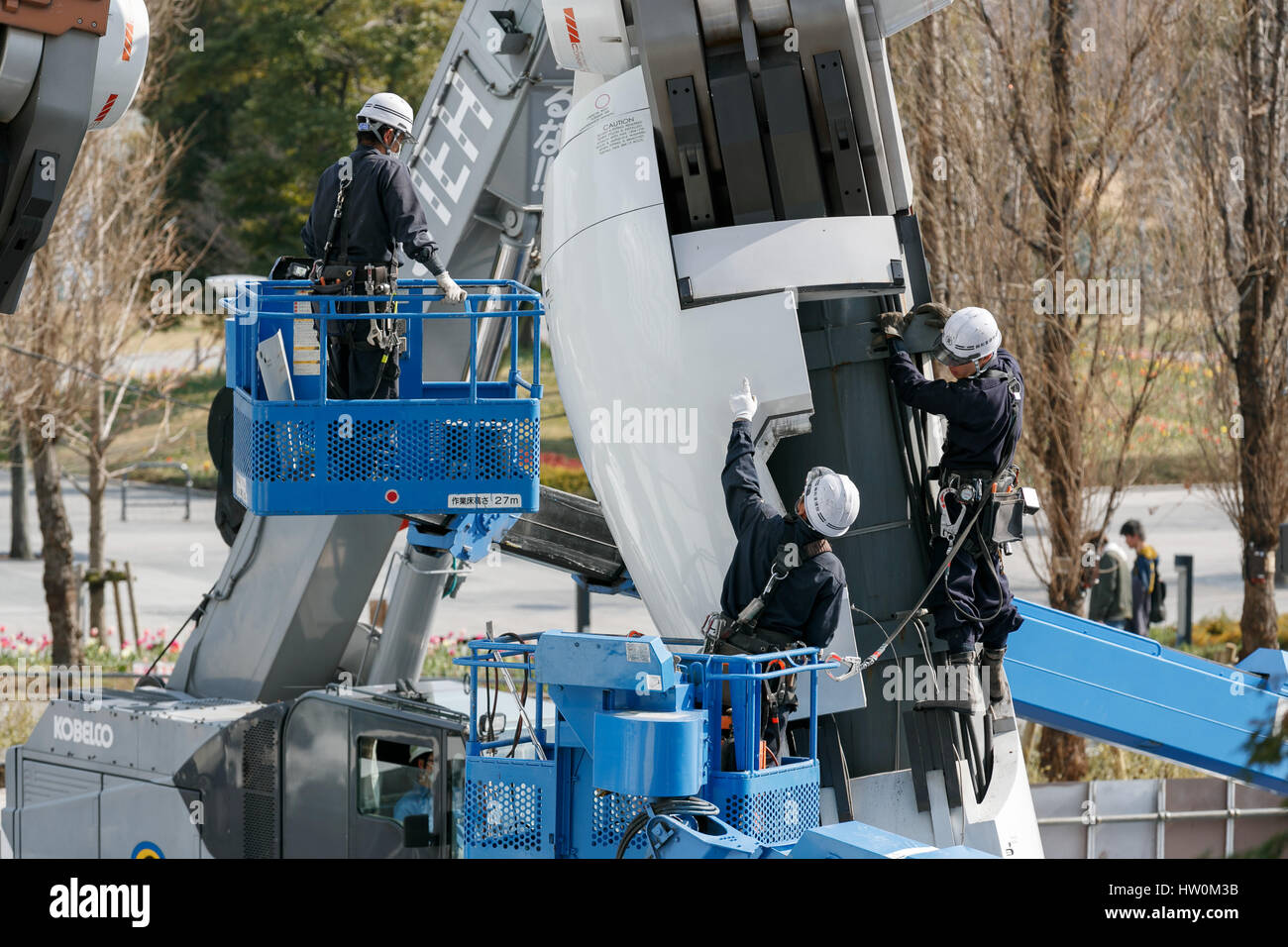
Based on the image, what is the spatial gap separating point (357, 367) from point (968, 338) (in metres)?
2.76

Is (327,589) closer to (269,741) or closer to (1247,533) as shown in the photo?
(269,741)

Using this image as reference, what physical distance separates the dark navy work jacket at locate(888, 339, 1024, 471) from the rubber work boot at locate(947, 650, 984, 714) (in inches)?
33.1

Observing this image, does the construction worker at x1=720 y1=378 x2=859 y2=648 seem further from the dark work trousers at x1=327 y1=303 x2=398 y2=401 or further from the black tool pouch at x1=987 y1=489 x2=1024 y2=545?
the dark work trousers at x1=327 y1=303 x2=398 y2=401

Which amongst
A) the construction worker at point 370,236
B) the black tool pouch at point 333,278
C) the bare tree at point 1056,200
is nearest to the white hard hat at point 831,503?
the construction worker at point 370,236

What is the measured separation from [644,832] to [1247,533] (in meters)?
9.35

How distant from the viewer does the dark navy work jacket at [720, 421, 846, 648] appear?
250 inches

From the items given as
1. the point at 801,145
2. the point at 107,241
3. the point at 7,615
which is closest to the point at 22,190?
the point at 801,145

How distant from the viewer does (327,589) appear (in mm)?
8742

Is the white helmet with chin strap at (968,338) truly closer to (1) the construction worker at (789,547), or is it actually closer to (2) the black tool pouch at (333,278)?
(1) the construction worker at (789,547)

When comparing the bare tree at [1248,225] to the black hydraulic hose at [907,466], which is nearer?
the black hydraulic hose at [907,466]

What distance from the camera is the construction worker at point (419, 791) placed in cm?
772

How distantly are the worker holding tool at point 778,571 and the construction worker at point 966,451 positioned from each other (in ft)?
1.99

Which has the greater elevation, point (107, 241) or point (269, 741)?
point (107, 241)

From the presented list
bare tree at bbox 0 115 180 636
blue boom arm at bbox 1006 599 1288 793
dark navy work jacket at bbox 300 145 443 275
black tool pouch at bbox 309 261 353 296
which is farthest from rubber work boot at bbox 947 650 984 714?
bare tree at bbox 0 115 180 636
